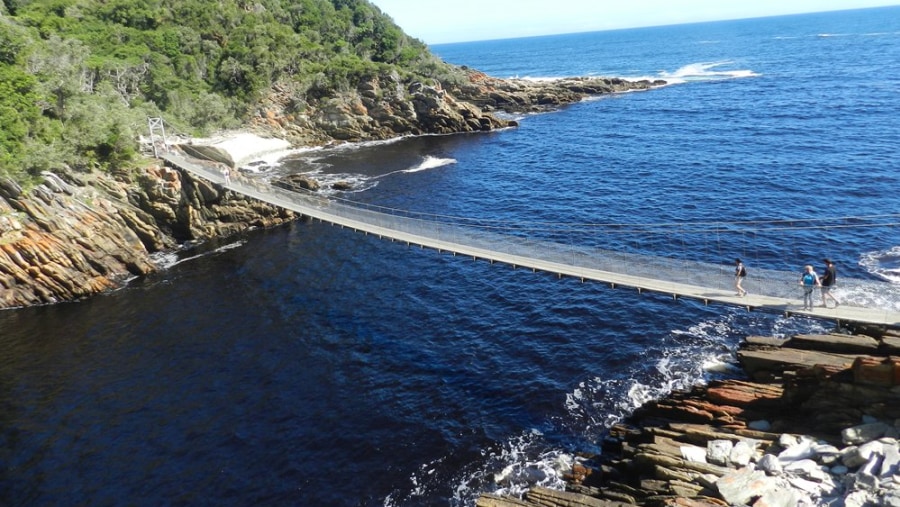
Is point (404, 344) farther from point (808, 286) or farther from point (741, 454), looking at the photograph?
point (808, 286)

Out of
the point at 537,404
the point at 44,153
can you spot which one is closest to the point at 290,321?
the point at 537,404

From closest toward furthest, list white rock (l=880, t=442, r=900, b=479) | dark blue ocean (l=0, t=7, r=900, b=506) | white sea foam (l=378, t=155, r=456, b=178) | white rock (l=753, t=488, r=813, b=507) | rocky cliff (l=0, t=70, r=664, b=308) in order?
white rock (l=880, t=442, r=900, b=479) < white rock (l=753, t=488, r=813, b=507) < dark blue ocean (l=0, t=7, r=900, b=506) < rocky cliff (l=0, t=70, r=664, b=308) < white sea foam (l=378, t=155, r=456, b=178)

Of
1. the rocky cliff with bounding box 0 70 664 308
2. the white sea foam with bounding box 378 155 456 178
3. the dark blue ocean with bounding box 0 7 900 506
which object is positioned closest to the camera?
the dark blue ocean with bounding box 0 7 900 506

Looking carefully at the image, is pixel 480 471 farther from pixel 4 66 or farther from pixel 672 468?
pixel 4 66

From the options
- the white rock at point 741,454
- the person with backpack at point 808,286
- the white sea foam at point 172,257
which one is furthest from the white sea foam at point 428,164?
the white rock at point 741,454

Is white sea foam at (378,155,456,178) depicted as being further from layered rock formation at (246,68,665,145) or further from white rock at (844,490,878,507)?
white rock at (844,490,878,507)

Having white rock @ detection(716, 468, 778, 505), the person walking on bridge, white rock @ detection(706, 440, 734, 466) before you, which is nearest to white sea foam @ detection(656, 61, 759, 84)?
the person walking on bridge

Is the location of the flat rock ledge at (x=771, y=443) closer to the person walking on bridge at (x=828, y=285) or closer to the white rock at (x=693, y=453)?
the white rock at (x=693, y=453)
